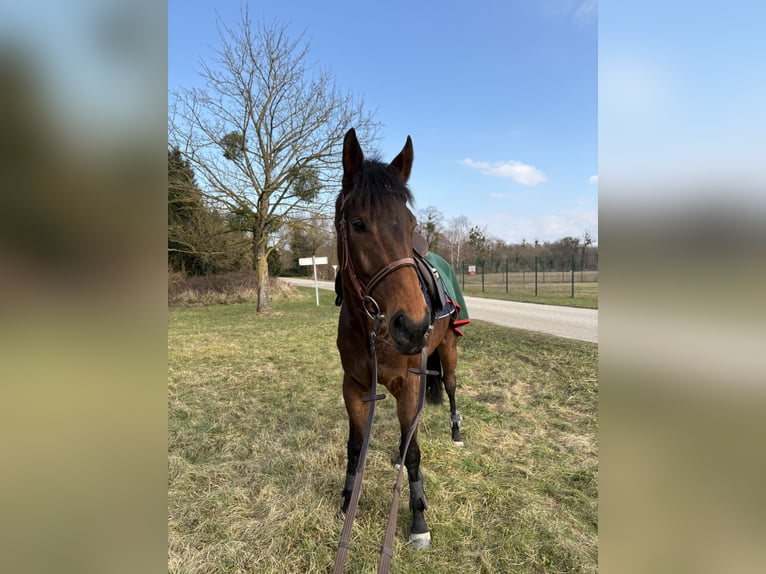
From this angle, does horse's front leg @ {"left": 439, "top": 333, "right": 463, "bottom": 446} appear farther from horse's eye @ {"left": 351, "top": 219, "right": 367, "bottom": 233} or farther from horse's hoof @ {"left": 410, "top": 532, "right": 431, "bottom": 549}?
horse's eye @ {"left": 351, "top": 219, "right": 367, "bottom": 233}

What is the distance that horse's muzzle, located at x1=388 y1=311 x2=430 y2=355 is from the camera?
166cm

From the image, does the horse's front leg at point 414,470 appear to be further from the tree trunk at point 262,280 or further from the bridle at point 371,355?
the tree trunk at point 262,280

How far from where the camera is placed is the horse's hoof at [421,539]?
231 centimetres

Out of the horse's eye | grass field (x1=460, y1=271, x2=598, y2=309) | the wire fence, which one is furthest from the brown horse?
the wire fence

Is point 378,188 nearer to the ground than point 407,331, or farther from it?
farther from it

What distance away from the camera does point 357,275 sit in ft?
6.38

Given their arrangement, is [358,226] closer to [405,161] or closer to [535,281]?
[405,161]

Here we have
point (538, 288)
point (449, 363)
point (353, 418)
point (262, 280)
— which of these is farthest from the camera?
point (538, 288)

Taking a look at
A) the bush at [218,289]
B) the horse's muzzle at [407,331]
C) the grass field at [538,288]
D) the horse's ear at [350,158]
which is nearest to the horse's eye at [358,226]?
the horse's ear at [350,158]

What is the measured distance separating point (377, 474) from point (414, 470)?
2.54 feet

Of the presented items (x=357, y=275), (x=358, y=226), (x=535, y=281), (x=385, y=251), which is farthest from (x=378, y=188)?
(x=535, y=281)
